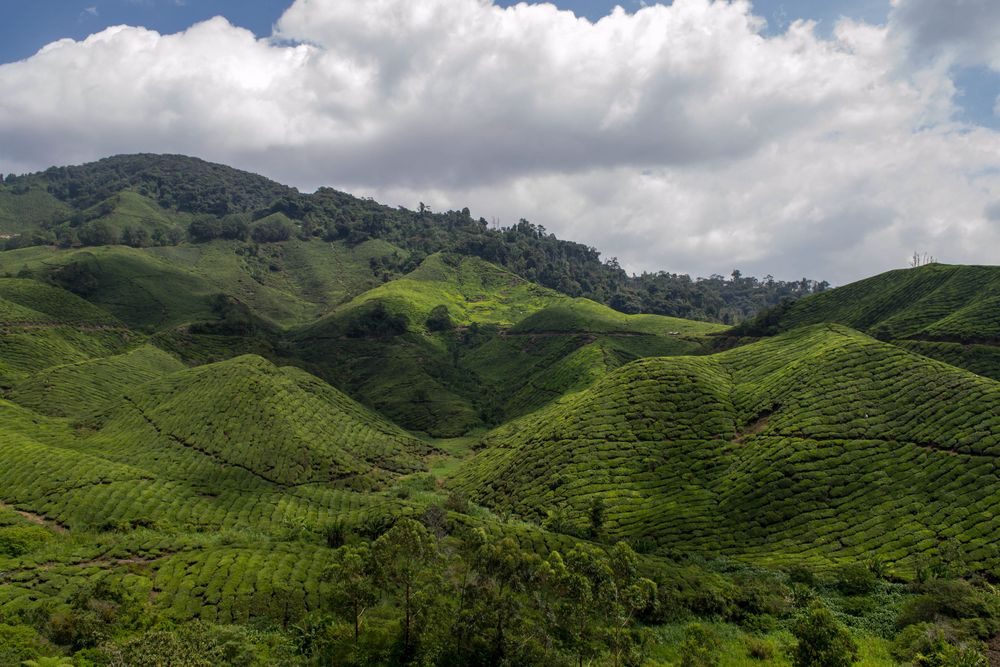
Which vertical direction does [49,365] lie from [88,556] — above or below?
above

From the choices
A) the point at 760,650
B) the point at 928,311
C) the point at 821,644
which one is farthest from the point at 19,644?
the point at 928,311

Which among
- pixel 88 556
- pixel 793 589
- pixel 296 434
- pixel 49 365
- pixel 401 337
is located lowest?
pixel 793 589

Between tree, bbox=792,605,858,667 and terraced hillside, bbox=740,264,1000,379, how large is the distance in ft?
262

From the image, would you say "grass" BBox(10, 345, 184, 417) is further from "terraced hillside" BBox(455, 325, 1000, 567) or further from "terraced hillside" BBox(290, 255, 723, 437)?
"terraced hillside" BBox(455, 325, 1000, 567)

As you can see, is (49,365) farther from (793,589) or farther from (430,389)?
(793,589)

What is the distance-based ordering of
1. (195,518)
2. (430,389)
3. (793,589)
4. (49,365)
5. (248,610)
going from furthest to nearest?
(430,389)
(49,365)
(195,518)
(793,589)
(248,610)

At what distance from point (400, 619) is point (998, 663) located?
3611 centimetres

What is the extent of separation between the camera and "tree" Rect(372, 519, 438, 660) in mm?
30984

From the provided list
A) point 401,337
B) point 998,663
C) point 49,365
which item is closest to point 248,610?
point 998,663

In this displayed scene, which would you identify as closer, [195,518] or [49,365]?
[195,518]

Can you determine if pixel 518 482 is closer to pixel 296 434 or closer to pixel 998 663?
pixel 296 434

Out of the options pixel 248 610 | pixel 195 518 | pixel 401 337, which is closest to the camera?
pixel 248 610

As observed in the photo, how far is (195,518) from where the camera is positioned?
63.9 meters

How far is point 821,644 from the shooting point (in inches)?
1110
